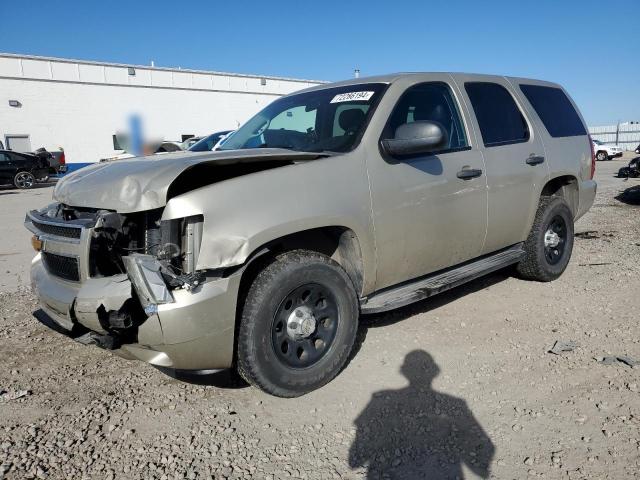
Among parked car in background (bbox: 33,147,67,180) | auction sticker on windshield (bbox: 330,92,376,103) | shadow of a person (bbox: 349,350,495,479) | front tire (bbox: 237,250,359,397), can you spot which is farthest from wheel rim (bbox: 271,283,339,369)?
parked car in background (bbox: 33,147,67,180)

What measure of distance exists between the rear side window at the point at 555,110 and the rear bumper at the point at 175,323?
3.80 m

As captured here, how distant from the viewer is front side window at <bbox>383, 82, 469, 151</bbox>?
3668 mm

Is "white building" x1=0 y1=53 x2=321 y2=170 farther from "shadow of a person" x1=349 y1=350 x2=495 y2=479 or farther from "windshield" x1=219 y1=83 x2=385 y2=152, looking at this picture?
"shadow of a person" x1=349 y1=350 x2=495 y2=479

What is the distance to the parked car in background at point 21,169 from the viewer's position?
19.7 m

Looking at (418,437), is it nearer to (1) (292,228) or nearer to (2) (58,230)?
(1) (292,228)

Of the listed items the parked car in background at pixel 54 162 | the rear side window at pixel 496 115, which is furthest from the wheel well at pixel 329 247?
the parked car in background at pixel 54 162

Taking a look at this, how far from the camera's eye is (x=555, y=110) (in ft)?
16.8

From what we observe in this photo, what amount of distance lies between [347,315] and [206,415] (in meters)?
1.05

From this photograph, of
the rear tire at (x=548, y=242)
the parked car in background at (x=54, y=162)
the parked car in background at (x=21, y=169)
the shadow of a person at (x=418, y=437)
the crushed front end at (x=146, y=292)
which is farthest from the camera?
the parked car in background at (x=54, y=162)

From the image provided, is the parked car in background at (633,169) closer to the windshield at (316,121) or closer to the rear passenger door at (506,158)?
the rear passenger door at (506,158)

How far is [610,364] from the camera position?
3.34 metres

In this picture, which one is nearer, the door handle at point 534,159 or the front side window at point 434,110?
the front side window at point 434,110

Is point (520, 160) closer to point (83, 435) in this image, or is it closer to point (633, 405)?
point (633, 405)

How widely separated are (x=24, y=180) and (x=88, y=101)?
9.44 meters
